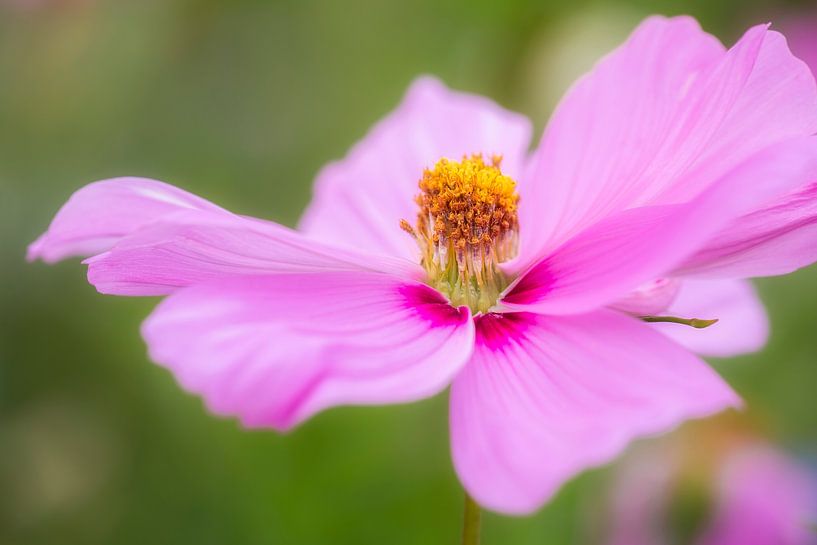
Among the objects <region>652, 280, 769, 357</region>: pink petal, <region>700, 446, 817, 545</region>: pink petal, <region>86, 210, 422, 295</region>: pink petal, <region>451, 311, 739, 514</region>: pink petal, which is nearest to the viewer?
<region>451, 311, 739, 514</region>: pink petal

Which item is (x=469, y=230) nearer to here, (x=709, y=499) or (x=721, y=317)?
(x=721, y=317)

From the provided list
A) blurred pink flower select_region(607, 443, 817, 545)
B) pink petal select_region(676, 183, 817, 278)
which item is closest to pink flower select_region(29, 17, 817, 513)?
pink petal select_region(676, 183, 817, 278)

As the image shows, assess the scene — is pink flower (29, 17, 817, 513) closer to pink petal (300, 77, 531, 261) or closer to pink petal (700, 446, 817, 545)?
pink petal (300, 77, 531, 261)

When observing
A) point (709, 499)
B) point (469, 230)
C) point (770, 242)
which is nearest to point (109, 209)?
point (469, 230)

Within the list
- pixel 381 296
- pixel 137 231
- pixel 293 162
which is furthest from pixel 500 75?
pixel 137 231

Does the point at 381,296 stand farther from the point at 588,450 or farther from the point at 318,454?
the point at 318,454

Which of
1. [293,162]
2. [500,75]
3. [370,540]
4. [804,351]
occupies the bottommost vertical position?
[370,540]
